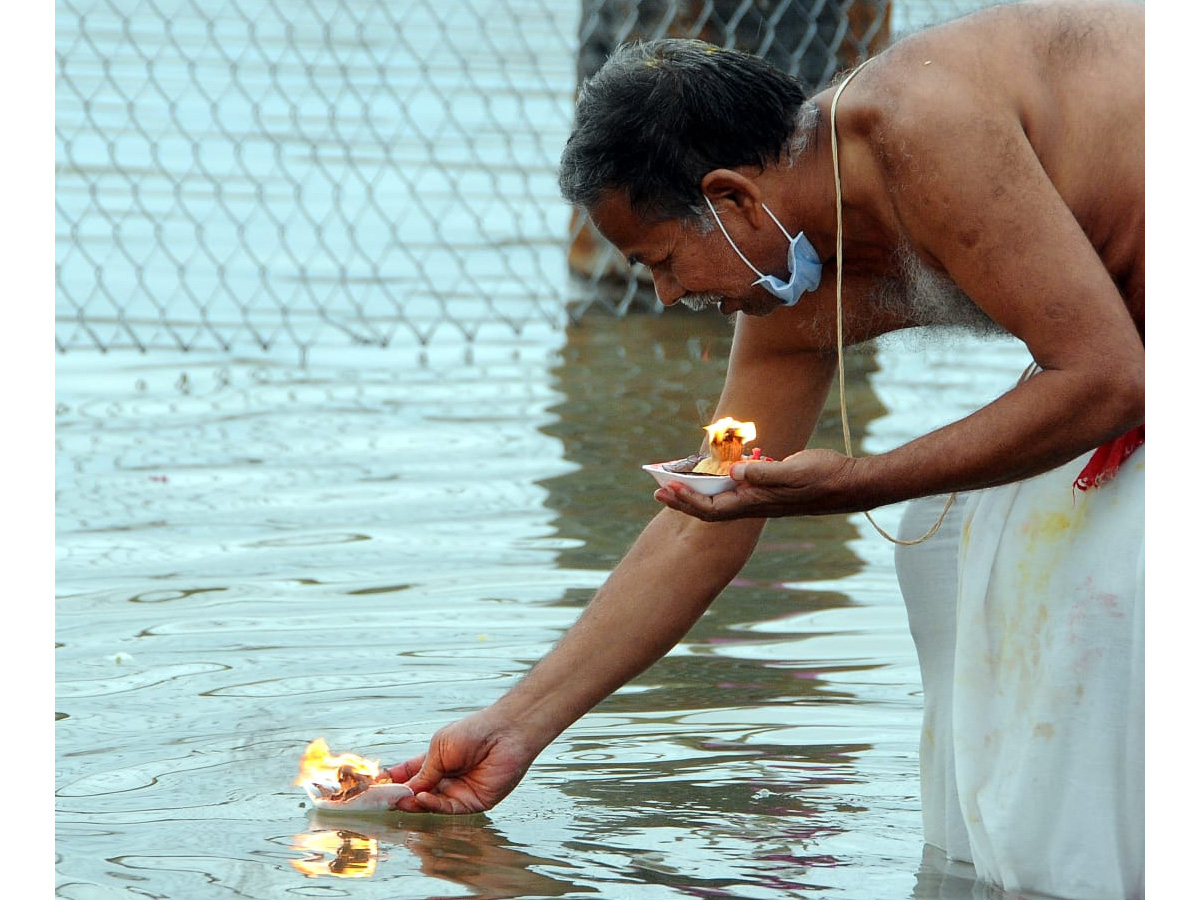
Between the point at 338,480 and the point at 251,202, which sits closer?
the point at 338,480

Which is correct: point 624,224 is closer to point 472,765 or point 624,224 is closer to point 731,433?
point 731,433

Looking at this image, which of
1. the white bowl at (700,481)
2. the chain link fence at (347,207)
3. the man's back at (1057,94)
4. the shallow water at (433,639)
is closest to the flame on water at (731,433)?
the white bowl at (700,481)

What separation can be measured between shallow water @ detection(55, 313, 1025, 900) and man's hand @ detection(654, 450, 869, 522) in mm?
674

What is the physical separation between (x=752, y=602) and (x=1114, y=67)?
2227 mm

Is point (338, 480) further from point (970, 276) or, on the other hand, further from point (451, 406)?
point (970, 276)

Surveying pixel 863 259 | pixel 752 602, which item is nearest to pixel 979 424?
pixel 863 259

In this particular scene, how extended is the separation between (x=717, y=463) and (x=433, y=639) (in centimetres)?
180

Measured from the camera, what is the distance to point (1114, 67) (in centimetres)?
304

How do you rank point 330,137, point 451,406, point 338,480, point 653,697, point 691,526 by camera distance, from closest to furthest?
point 691,526
point 653,697
point 338,480
point 451,406
point 330,137

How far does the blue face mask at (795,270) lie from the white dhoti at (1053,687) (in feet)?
1.62

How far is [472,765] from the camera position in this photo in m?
3.58

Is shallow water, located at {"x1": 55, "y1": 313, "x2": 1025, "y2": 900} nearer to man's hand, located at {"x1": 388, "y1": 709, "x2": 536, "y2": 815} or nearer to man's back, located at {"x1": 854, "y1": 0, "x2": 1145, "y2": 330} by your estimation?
man's hand, located at {"x1": 388, "y1": 709, "x2": 536, "y2": 815}

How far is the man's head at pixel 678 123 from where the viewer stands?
303cm

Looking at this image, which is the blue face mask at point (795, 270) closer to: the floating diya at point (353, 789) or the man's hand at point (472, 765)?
the man's hand at point (472, 765)
